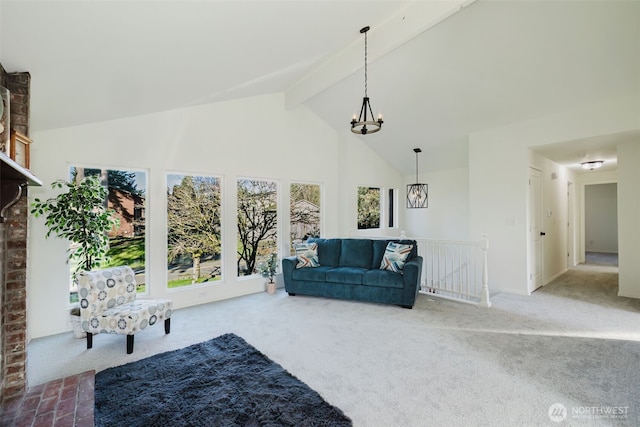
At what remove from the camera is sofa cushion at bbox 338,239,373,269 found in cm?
482

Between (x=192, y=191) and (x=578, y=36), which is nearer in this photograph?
(x=578, y=36)

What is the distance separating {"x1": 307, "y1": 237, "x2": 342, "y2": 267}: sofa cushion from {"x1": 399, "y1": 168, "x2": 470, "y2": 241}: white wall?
2600mm

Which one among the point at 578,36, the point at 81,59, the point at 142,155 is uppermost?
the point at 578,36

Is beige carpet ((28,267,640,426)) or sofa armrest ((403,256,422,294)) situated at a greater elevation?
sofa armrest ((403,256,422,294))

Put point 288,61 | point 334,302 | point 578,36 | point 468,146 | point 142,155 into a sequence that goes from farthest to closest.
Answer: point 468,146, point 334,302, point 142,155, point 288,61, point 578,36

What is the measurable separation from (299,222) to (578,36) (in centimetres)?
463

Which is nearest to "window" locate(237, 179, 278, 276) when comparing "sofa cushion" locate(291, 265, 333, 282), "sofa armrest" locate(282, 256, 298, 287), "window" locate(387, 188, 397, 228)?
"sofa armrest" locate(282, 256, 298, 287)

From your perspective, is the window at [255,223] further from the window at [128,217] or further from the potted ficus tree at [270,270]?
the window at [128,217]

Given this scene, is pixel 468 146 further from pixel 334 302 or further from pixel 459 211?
pixel 334 302

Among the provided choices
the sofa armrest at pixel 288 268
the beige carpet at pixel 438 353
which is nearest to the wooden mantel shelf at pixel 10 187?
the beige carpet at pixel 438 353

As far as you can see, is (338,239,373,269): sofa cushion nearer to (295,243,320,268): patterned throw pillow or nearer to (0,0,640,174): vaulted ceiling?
(295,243,320,268): patterned throw pillow

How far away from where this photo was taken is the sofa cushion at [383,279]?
409 cm

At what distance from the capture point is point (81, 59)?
2072mm

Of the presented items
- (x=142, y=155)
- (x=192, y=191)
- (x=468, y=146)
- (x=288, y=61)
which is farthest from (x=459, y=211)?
(x=142, y=155)
